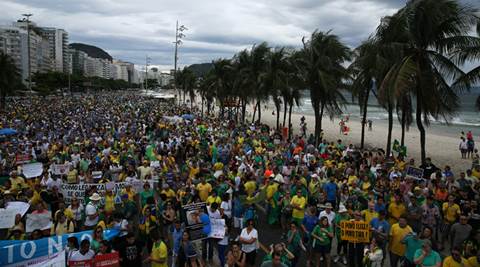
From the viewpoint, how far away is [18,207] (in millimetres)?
8992

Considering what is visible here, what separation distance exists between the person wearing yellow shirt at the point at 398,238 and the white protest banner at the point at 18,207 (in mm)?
7601

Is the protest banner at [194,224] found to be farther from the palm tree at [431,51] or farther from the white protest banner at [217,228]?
the palm tree at [431,51]

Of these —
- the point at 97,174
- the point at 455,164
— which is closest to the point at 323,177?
the point at 97,174

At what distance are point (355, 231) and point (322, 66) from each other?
61.7ft

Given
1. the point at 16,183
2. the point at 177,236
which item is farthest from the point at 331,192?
the point at 16,183

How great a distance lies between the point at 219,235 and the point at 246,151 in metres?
10.2

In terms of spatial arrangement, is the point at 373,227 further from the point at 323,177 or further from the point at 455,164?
→ the point at 455,164

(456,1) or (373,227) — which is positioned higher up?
(456,1)

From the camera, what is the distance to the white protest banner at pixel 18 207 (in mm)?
8877

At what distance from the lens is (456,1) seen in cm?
1481

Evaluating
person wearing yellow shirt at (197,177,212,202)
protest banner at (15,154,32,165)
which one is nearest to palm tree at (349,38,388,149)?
person wearing yellow shirt at (197,177,212,202)

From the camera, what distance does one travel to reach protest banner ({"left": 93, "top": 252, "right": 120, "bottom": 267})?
6578mm

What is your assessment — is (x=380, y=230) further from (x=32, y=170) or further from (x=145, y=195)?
(x=32, y=170)

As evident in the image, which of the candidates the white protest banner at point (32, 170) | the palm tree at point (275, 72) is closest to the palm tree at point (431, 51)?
the white protest banner at point (32, 170)
